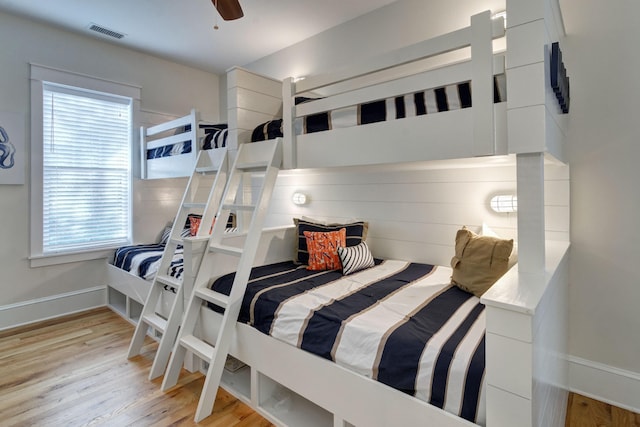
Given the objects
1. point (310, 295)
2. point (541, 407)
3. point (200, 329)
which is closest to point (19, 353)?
point (200, 329)

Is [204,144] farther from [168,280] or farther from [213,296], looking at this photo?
[213,296]

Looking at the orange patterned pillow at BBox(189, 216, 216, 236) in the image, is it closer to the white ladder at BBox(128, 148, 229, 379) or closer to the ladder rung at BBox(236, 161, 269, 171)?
the white ladder at BBox(128, 148, 229, 379)

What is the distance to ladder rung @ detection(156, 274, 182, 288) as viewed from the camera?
2361mm

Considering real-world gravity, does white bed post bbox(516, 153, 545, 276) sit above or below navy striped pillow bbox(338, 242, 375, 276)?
above

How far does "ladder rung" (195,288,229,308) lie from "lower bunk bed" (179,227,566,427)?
8 cm

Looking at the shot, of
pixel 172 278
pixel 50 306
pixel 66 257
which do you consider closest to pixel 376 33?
pixel 172 278

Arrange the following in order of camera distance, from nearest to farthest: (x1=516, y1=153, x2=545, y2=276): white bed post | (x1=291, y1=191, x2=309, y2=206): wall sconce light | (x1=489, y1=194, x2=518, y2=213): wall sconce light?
(x1=516, y1=153, x2=545, y2=276): white bed post, (x1=489, y1=194, x2=518, y2=213): wall sconce light, (x1=291, y1=191, x2=309, y2=206): wall sconce light

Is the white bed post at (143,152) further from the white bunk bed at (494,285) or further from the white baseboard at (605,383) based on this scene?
the white baseboard at (605,383)

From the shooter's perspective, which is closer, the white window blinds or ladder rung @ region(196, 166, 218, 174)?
ladder rung @ region(196, 166, 218, 174)

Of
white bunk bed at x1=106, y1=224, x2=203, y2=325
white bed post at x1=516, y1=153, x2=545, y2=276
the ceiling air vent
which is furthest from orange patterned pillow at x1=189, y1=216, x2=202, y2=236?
white bed post at x1=516, y1=153, x2=545, y2=276

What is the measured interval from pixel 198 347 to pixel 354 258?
1.15 meters

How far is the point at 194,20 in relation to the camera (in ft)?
9.91

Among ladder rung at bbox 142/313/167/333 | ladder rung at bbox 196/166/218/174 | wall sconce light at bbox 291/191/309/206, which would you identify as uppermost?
ladder rung at bbox 196/166/218/174

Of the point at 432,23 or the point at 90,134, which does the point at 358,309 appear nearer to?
the point at 432,23
